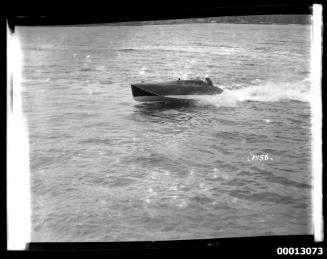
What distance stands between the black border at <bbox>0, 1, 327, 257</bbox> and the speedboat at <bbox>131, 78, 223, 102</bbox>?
489 millimetres

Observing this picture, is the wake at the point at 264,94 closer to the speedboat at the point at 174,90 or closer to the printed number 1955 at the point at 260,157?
the speedboat at the point at 174,90

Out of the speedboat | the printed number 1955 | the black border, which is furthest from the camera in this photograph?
the speedboat

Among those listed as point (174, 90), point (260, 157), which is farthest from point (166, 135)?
point (260, 157)

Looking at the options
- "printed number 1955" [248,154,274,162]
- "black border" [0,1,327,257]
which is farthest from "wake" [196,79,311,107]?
"printed number 1955" [248,154,274,162]

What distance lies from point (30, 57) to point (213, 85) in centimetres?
134

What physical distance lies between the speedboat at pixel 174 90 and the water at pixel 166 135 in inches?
2.4

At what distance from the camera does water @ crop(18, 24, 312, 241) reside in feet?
6.82

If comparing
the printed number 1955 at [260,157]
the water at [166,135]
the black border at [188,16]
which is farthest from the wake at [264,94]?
the printed number 1955 at [260,157]

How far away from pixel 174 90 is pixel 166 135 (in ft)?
1.36

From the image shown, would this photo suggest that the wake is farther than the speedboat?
No

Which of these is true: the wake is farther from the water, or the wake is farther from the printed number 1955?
the printed number 1955

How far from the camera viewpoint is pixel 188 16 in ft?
6.81

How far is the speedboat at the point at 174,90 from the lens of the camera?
7.55 ft
